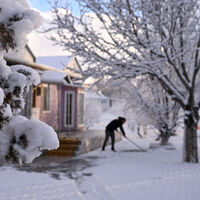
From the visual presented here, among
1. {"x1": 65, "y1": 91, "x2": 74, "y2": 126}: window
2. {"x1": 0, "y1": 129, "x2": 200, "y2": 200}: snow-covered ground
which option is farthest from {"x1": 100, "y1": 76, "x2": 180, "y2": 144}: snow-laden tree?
{"x1": 0, "y1": 129, "x2": 200, "y2": 200}: snow-covered ground

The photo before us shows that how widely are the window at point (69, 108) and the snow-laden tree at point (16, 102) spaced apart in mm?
13871

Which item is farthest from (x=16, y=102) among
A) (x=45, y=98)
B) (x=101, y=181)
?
(x=45, y=98)

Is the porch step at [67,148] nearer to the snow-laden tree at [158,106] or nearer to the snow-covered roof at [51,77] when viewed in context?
the snow-covered roof at [51,77]

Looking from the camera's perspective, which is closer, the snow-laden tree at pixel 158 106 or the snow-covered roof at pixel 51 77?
the snow-covered roof at pixel 51 77


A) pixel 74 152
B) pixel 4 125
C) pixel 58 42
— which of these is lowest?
pixel 74 152

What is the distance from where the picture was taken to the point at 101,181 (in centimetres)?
623

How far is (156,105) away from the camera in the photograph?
15.1 meters

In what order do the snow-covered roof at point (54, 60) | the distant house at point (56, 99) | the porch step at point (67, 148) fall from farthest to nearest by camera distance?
the snow-covered roof at point (54, 60) → the distant house at point (56, 99) → the porch step at point (67, 148)

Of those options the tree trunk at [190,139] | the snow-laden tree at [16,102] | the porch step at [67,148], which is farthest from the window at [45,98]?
the snow-laden tree at [16,102]

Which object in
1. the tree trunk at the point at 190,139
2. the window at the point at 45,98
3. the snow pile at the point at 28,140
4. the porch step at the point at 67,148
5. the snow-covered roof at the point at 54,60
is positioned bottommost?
the porch step at the point at 67,148

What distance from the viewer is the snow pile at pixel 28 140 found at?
2.79 metres

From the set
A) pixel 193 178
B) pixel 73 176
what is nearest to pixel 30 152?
pixel 73 176

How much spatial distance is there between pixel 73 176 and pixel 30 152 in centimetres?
421

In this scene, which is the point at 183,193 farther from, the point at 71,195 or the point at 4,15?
the point at 4,15
